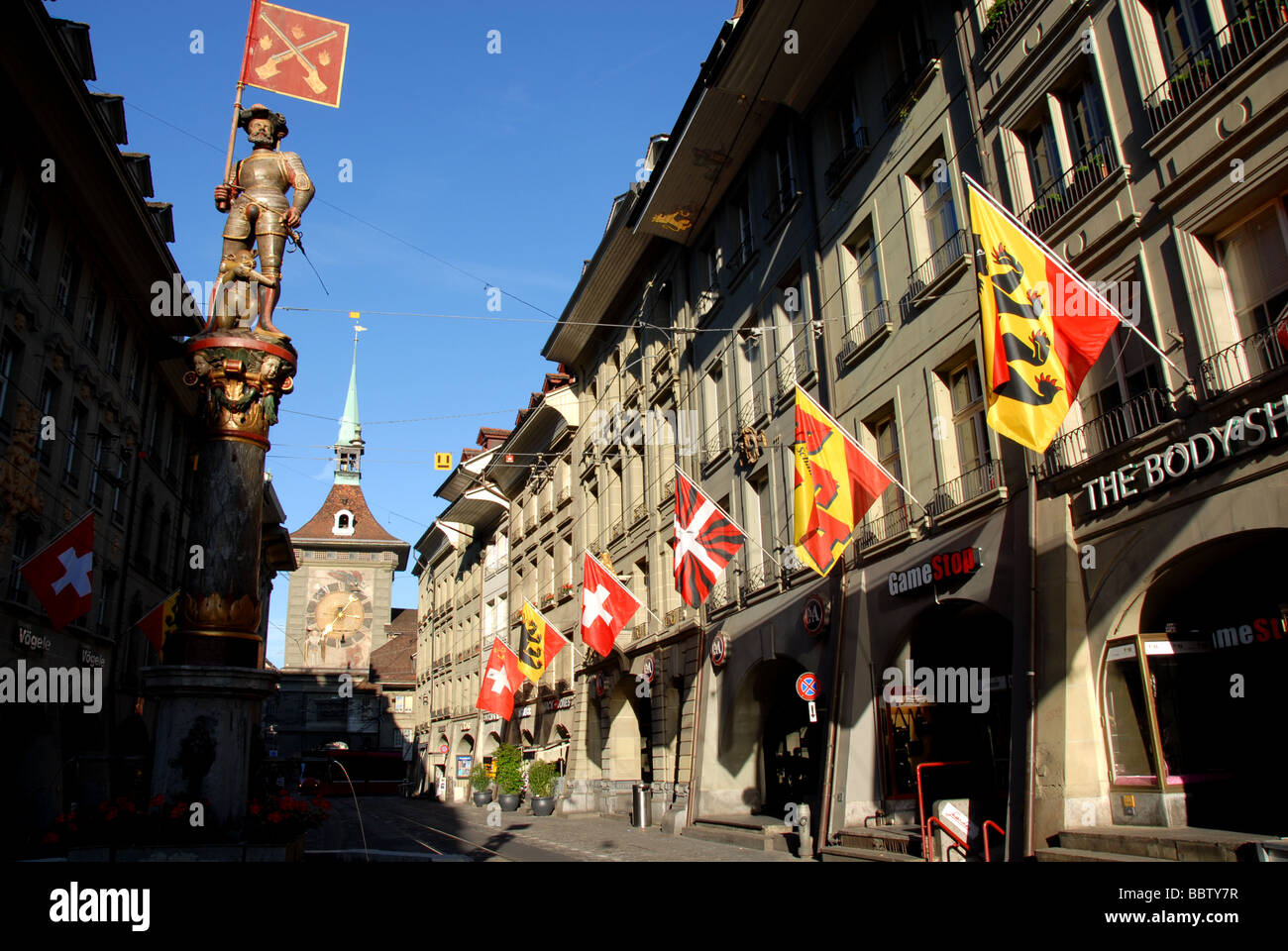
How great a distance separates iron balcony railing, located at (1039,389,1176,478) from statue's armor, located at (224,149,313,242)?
A: 33.7 feet

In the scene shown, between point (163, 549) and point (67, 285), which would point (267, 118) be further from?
point (163, 549)

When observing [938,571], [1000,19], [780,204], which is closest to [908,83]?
[1000,19]

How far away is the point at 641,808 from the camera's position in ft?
80.1

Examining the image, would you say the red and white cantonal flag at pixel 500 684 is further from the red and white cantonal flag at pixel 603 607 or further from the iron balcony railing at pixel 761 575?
the iron balcony railing at pixel 761 575

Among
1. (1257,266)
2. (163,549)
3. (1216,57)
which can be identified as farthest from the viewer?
(163,549)

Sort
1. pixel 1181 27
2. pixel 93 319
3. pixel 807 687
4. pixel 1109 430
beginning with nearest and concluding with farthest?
1. pixel 1181 27
2. pixel 1109 430
3. pixel 807 687
4. pixel 93 319

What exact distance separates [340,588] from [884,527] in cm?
6955

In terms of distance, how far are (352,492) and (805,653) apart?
Result: 74351 mm

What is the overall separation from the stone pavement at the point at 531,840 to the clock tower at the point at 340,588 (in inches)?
1983

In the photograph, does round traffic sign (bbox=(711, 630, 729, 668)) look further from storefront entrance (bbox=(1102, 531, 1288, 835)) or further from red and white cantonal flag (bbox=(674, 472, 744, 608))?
storefront entrance (bbox=(1102, 531, 1288, 835))

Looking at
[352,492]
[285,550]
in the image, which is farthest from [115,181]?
[352,492]

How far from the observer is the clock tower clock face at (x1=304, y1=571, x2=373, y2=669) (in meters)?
76.8

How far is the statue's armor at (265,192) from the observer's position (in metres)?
10.9
